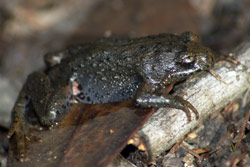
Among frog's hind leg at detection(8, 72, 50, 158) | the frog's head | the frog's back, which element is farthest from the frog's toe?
frog's hind leg at detection(8, 72, 50, 158)

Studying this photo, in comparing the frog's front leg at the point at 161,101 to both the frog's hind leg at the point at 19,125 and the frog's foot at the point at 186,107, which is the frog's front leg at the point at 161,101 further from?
the frog's hind leg at the point at 19,125

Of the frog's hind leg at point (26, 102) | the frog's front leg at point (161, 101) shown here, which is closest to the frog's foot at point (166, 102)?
the frog's front leg at point (161, 101)

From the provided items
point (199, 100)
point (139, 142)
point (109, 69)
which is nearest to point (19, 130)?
point (109, 69)

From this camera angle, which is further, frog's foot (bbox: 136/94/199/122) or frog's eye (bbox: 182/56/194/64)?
frog's eye (bbox: 182/56/194/64)

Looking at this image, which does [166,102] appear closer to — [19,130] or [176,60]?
[176,60]

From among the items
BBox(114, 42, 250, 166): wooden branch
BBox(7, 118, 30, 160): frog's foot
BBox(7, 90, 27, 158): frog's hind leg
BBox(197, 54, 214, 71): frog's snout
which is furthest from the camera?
BBox(197, 54, 214, 71): frog's snout

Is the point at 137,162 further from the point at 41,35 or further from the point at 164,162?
the point at 41,35

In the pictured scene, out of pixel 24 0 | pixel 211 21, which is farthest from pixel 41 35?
pixel 211 21

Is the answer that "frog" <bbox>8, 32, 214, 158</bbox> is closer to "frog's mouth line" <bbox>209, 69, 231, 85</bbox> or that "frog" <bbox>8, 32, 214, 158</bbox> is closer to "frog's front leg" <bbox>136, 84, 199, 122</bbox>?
"frog's front leg" <bbox>136, 84, 199, 122</bbox>
